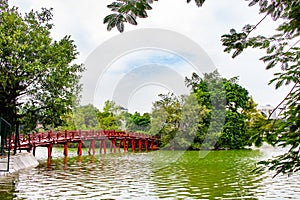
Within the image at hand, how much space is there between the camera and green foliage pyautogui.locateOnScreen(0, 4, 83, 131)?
53.1 ft

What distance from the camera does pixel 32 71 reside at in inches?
644

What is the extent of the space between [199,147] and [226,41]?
1501 inches

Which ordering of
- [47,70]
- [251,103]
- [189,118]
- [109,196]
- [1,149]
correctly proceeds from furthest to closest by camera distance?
1. [251,103]
2. [189,118]
3. [47,70]
4. [1,149]
5. [109,196]

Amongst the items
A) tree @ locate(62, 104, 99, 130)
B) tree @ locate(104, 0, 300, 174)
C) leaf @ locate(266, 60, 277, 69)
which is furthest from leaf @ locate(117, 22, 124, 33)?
tree @ locate(62, 104, 99, 130)

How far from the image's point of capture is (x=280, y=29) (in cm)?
290

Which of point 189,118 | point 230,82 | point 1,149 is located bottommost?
point 1,149

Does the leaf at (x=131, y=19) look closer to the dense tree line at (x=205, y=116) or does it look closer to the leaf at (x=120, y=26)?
the leaf at (x=120, y=26)

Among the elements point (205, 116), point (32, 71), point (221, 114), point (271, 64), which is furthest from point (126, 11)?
point (221, 114)

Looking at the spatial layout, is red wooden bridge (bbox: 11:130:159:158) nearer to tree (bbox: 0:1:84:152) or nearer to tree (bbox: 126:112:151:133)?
tree (bbox: 0:1:84:152)

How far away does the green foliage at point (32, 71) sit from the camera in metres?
16.2

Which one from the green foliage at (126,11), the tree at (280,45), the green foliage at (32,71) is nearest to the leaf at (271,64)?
the tree at (280,45)

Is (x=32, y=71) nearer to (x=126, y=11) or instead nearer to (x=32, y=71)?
(x=32, y=71)

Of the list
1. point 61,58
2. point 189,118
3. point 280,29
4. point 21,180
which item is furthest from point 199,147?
point 280,29

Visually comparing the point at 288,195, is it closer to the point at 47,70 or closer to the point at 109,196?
the point at 109,196
